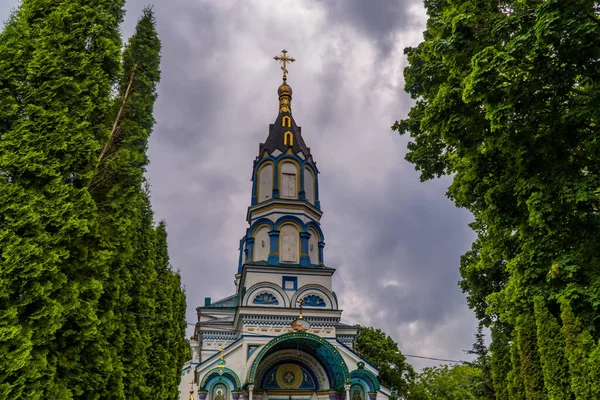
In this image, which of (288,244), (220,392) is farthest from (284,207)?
(220,392)

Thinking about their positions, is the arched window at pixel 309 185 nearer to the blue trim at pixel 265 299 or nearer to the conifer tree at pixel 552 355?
the blue trim at pixel 265 299

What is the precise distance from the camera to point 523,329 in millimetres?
8375

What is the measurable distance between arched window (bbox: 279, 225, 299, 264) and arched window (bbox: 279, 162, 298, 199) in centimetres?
182

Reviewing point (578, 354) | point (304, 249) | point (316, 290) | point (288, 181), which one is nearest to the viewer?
point (578, 354)

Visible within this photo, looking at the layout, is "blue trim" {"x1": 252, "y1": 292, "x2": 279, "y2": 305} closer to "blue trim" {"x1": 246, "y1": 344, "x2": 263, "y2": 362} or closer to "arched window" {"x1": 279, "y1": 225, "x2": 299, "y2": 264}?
"arched window" {"x1": 279, "y1": 225, "x2": 299, "y2": 264}

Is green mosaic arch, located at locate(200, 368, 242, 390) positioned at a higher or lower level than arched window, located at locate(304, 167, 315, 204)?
lower

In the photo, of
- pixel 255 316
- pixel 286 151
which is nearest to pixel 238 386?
pixel 255 316

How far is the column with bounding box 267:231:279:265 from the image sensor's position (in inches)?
886

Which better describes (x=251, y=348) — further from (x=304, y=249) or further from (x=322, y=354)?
(x=304, y=249)

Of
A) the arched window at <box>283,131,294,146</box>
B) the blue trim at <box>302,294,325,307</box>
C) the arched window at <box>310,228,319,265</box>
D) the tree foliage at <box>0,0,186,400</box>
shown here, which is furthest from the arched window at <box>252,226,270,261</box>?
the tree foliage at <box>0,0,186,400</box>

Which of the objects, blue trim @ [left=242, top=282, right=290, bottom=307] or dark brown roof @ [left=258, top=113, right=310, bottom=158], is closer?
blue trim @ [left=242, top=282, right=290, bottom=307]

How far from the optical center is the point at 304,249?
23.1 metres

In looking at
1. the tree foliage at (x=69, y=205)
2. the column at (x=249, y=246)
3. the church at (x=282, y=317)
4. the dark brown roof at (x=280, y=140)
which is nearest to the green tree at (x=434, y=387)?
the church at (x=282, y=317)

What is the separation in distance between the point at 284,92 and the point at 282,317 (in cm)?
1415
